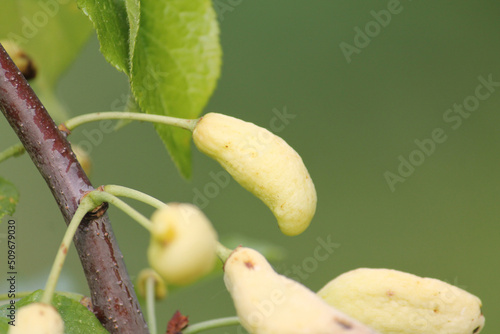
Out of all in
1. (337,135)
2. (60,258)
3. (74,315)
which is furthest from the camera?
(337,135)

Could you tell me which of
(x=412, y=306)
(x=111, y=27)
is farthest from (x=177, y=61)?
(x=412, y=306)

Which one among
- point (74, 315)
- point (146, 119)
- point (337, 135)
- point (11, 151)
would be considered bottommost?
point (337, 135)

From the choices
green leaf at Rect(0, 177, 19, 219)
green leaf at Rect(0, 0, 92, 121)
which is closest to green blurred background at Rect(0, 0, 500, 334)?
green leaf at Rect(0, 0, 92, 121)

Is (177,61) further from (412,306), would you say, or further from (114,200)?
(412,306)

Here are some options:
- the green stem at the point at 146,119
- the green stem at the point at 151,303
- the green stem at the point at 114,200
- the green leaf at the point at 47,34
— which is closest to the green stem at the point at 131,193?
the green stem at the point at 114,200

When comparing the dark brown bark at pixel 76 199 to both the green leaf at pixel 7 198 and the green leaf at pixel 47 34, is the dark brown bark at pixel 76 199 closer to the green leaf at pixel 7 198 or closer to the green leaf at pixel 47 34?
the green leaf at pixel 7 198

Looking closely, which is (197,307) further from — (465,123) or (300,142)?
(465,123)

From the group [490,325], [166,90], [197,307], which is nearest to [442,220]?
[490,325]
